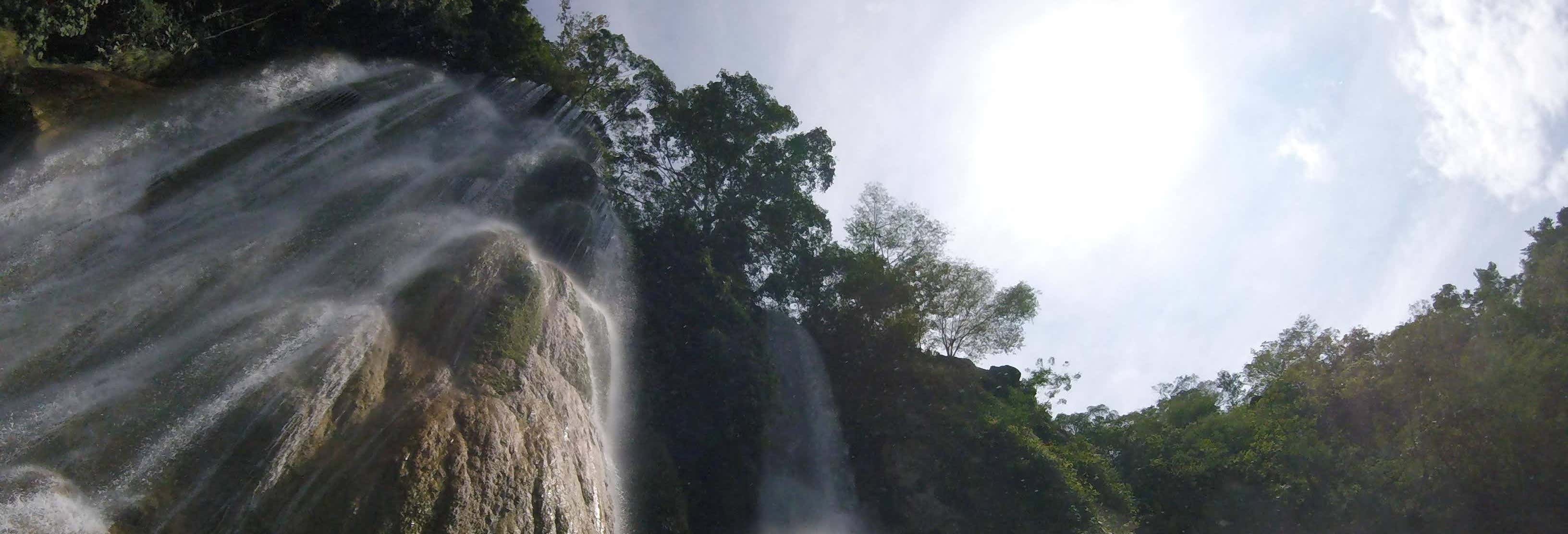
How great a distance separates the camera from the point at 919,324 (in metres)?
29.7

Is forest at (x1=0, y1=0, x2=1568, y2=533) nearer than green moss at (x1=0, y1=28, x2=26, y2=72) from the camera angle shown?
No

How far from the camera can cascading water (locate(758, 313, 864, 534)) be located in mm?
23141

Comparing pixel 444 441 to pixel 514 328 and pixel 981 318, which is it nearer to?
pixel 514 328

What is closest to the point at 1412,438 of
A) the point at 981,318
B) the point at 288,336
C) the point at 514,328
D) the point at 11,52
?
the point at 981,318

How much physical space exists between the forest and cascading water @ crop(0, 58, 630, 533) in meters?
1.72

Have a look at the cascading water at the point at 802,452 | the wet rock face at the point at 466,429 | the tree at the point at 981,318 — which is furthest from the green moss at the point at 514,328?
the tree at the point at 981,318

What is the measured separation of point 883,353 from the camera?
94.1ft

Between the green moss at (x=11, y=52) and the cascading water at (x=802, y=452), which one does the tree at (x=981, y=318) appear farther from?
the green moss at (x=11, y=52)

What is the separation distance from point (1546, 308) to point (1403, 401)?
14.3 ft

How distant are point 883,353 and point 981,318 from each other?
7.16 meters

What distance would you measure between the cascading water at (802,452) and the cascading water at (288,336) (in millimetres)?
5562

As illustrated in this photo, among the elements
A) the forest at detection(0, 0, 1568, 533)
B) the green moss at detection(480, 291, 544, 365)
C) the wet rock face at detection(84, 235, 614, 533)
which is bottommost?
the wet rock face at detection(84, 235, 614, 533)

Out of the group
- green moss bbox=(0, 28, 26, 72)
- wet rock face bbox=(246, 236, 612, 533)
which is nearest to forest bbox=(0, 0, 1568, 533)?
green moss bbox=(0, 28, 26, 72)

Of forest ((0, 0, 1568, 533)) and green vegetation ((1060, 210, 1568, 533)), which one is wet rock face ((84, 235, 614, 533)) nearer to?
forest ((0, 0, 1568, 533))
